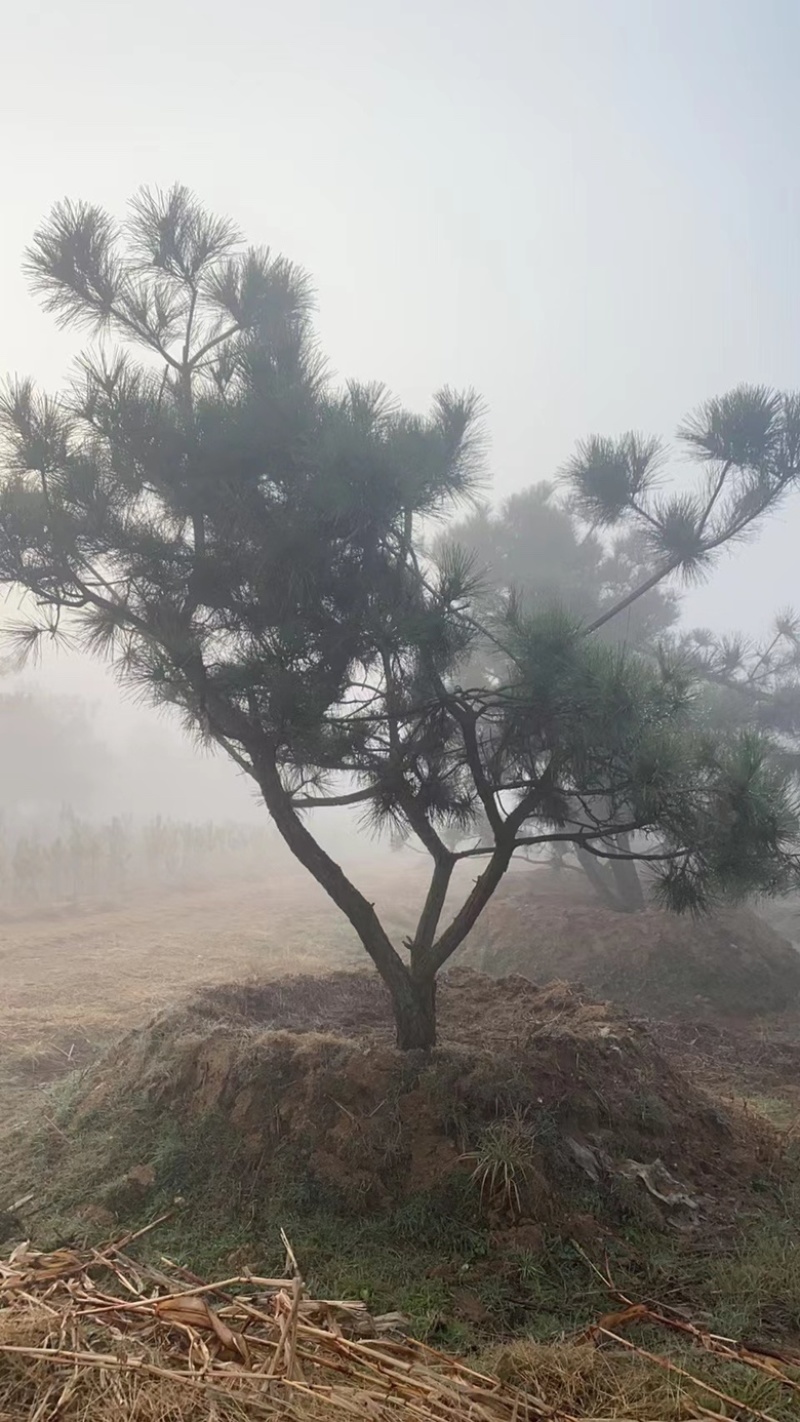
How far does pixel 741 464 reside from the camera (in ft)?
12.6

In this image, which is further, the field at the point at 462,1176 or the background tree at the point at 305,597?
the background tree at the point at 305,597

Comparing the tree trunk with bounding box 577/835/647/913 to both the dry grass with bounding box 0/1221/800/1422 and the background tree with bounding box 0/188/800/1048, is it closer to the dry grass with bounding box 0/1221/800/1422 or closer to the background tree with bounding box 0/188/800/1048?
the background tree with bounding box 0/188/800/1048

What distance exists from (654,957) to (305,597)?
202 inches

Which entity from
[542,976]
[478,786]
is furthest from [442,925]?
[478,786]

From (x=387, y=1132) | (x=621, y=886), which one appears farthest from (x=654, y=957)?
(x=387, y=1132)

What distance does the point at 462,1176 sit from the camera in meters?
2.64

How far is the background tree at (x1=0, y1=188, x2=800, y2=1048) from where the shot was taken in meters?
2.86

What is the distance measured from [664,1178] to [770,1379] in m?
1.36

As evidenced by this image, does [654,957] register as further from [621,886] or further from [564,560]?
[564,560]

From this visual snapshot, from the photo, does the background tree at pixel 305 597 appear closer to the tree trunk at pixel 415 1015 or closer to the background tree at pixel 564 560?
the tree trunk at pixel 415 1015

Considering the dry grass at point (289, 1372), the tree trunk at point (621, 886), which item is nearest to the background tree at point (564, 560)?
the tree trunk at point (621, 886)

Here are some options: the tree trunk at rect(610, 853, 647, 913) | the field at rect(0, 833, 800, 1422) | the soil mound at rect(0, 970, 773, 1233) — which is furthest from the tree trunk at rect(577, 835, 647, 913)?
the soil mound at rect(0, 970, 773, 1233)

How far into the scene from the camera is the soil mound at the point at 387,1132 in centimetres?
263

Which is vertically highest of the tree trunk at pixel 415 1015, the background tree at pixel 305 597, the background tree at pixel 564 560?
the background tree at pixel 564 560
